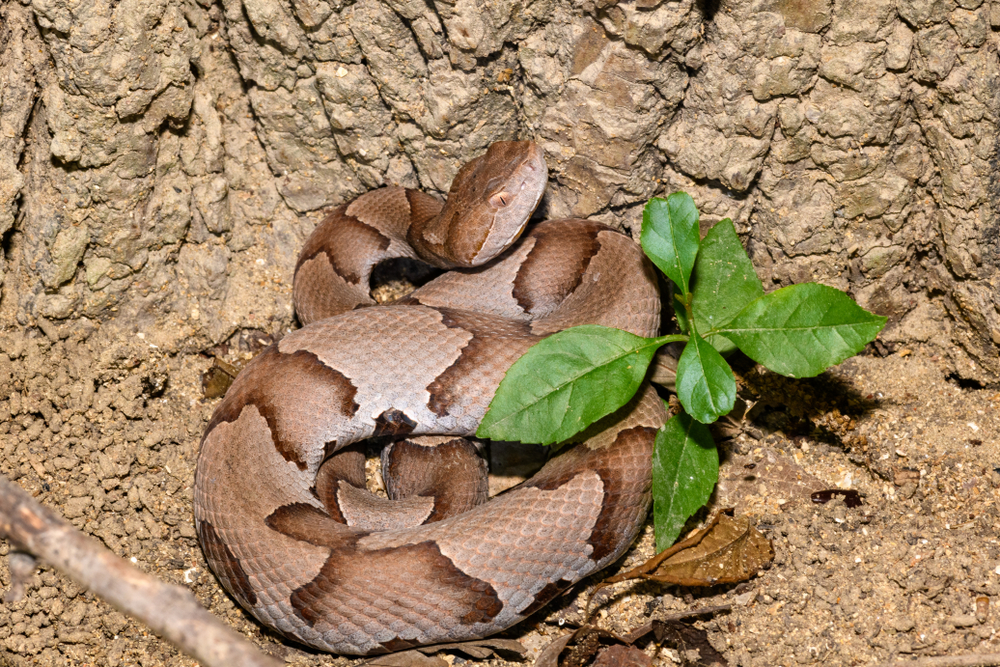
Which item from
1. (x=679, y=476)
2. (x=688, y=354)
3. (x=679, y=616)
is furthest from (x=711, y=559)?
(x=688, y=354)

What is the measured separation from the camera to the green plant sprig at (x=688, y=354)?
3.04 metres

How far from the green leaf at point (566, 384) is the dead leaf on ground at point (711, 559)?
2.54ft

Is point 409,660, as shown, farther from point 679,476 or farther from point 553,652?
point 679,476

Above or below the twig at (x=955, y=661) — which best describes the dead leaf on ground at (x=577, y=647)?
below

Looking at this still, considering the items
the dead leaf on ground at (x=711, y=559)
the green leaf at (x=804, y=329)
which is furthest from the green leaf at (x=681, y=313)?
the dead leaf on ground at (x=711, y=559)

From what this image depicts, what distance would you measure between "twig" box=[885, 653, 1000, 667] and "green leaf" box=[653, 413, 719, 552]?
0.88 meters

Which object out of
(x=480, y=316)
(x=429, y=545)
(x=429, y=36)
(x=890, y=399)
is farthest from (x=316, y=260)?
(x=890, y=399)

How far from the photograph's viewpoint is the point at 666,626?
130 inches

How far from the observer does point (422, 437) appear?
3975 mm

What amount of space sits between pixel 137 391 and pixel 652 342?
2.61 metres

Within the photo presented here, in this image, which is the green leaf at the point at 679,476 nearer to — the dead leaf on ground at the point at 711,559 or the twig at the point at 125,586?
the dead leaf on ground at the point at 711,559

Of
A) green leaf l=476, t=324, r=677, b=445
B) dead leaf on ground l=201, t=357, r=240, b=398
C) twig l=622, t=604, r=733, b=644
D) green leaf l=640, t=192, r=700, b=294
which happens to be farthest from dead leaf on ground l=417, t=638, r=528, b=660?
dead leaf on ground l=201, t=357, r=240, b=398

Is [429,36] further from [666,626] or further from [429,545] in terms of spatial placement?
[666,626]

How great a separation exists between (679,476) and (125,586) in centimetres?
216
